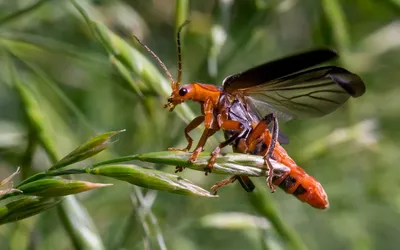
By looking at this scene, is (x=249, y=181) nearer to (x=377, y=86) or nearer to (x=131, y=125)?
(x=131, y=125)

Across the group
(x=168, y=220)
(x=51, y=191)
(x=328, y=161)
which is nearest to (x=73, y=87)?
(x=168, y=220)

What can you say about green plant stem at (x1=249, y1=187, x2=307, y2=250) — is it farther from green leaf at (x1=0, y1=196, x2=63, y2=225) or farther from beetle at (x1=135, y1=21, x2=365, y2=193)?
green leaf at (x1=0, y1=196, x2=63, y2=225)

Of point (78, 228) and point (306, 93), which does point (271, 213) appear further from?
point (78, 228)

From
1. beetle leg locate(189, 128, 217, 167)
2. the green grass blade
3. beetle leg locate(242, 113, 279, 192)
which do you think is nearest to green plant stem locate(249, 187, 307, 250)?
beetle leg locate(242, 113, 279, 192)

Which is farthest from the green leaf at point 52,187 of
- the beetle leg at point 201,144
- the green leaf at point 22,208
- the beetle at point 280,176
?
the beetle at point 280,176

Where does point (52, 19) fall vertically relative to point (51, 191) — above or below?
Result: above

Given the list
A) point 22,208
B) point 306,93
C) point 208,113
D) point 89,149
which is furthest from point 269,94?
point 22,208
